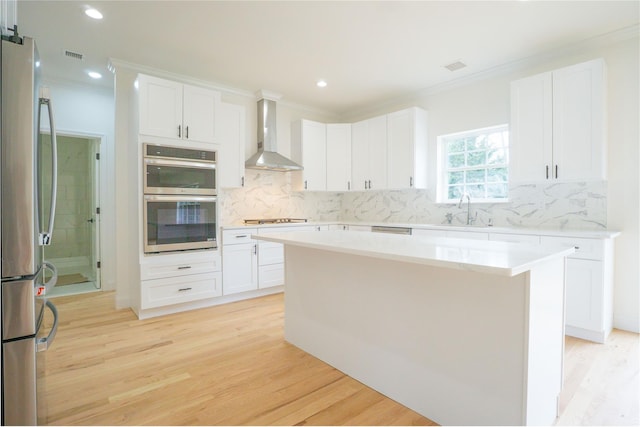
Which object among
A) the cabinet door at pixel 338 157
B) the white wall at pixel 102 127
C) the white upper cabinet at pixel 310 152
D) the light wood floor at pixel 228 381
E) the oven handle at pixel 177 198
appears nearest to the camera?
the light wood floor at pixel 228 381

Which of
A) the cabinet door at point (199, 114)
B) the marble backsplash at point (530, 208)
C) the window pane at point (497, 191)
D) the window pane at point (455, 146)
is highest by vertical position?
the cabinet door at point (199, 114)

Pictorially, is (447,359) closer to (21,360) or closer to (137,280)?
(21,360)

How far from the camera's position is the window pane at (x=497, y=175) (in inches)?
149

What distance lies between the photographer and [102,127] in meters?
4.46

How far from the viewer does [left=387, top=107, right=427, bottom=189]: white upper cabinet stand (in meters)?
4.33

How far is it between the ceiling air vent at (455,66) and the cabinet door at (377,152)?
1.12 m

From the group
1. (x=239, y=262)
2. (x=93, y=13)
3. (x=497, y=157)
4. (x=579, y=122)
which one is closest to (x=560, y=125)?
(x=579, y=122)

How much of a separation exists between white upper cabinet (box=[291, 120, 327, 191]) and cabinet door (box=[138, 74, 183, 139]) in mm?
1877

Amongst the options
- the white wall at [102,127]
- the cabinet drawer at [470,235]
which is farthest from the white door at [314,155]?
the white wall at [102,127]

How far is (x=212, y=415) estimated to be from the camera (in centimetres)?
175

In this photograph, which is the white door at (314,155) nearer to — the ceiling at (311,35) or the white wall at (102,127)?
the ceiling at (311,35)

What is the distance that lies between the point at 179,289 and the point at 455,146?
3797 millimetres

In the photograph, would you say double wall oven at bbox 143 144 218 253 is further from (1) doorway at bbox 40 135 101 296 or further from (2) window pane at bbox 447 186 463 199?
(2) window pane at bbox 447 186 463 199

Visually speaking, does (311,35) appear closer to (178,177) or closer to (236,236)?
(178,177)
